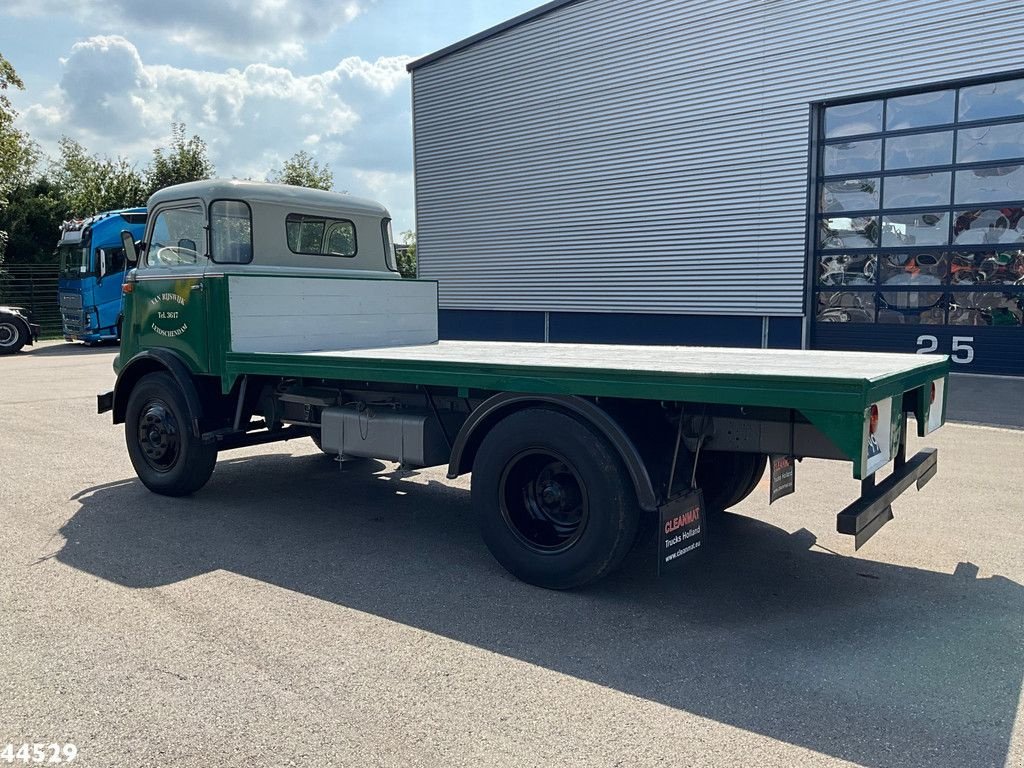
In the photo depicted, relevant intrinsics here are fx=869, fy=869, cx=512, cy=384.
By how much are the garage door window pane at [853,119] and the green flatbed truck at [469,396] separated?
10784 mm

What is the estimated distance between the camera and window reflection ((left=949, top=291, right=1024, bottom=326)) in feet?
46.8

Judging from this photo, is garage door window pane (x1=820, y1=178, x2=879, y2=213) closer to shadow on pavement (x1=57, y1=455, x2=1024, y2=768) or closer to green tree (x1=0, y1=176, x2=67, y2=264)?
shadow on pavement (x1=57, y1=455, x2=1024, y2=768)

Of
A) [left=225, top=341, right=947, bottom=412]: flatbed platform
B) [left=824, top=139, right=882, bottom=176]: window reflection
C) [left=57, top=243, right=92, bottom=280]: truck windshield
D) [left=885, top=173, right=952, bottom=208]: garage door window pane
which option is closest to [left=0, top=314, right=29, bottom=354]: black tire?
[left=57, top=243, right=92, bottom=280]: truck windshield

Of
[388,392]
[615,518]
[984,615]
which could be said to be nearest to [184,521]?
[388,392]

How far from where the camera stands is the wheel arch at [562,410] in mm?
4320

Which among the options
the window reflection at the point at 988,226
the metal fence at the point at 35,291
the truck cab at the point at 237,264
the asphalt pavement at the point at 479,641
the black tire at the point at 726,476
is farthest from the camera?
the metal fence at the point at 35,291

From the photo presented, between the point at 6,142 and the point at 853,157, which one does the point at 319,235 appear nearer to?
the point at 853,157

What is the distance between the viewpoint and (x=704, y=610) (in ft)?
14.6

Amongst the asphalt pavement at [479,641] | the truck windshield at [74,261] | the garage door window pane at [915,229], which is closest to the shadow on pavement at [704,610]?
the asphalt pavement at [479,641]

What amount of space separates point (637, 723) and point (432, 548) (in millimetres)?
2504

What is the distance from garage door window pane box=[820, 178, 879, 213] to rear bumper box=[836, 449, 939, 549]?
11750 millimetres

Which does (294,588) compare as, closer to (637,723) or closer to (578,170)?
(637,723)

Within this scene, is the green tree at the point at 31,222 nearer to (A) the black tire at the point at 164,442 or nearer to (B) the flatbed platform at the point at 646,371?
(A) the black tire at the point at 164,442

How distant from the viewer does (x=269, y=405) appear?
6648mm
